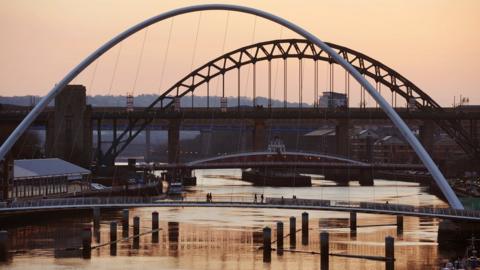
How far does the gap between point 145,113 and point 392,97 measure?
92.9 feet

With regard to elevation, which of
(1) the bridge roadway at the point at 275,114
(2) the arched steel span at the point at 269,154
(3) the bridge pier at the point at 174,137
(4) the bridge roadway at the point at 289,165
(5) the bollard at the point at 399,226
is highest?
(1) the bridge roadway at the point at 275,114

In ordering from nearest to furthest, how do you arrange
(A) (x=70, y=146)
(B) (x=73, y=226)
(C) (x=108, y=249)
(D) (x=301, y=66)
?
(C) (x=108, y=249), (B) (x=73, y=226), (A) (x=70, y=146), (D) (x=301, y=66)

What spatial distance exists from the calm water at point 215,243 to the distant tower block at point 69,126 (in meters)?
21.0

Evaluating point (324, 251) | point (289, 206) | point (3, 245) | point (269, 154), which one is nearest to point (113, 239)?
point (3, 245)

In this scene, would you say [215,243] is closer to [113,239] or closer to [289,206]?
[113,239]

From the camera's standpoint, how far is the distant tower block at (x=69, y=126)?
124m

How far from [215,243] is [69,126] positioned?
175 ft

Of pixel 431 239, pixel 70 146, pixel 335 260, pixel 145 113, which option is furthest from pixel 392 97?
pixel 335 260

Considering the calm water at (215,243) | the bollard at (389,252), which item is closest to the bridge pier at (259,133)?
the calm water at (215,243)

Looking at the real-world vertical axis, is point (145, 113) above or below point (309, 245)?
above

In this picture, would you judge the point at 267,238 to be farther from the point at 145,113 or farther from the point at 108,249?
the point at 145,113

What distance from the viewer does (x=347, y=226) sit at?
8706 centimetres

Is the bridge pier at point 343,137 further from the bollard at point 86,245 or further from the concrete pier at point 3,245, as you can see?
the concrete pier at point 3,245

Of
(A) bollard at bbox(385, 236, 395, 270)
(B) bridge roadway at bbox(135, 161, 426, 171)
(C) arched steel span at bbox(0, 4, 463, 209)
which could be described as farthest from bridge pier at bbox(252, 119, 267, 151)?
(A) bollard at bbox(385, 236, 395, 270)
